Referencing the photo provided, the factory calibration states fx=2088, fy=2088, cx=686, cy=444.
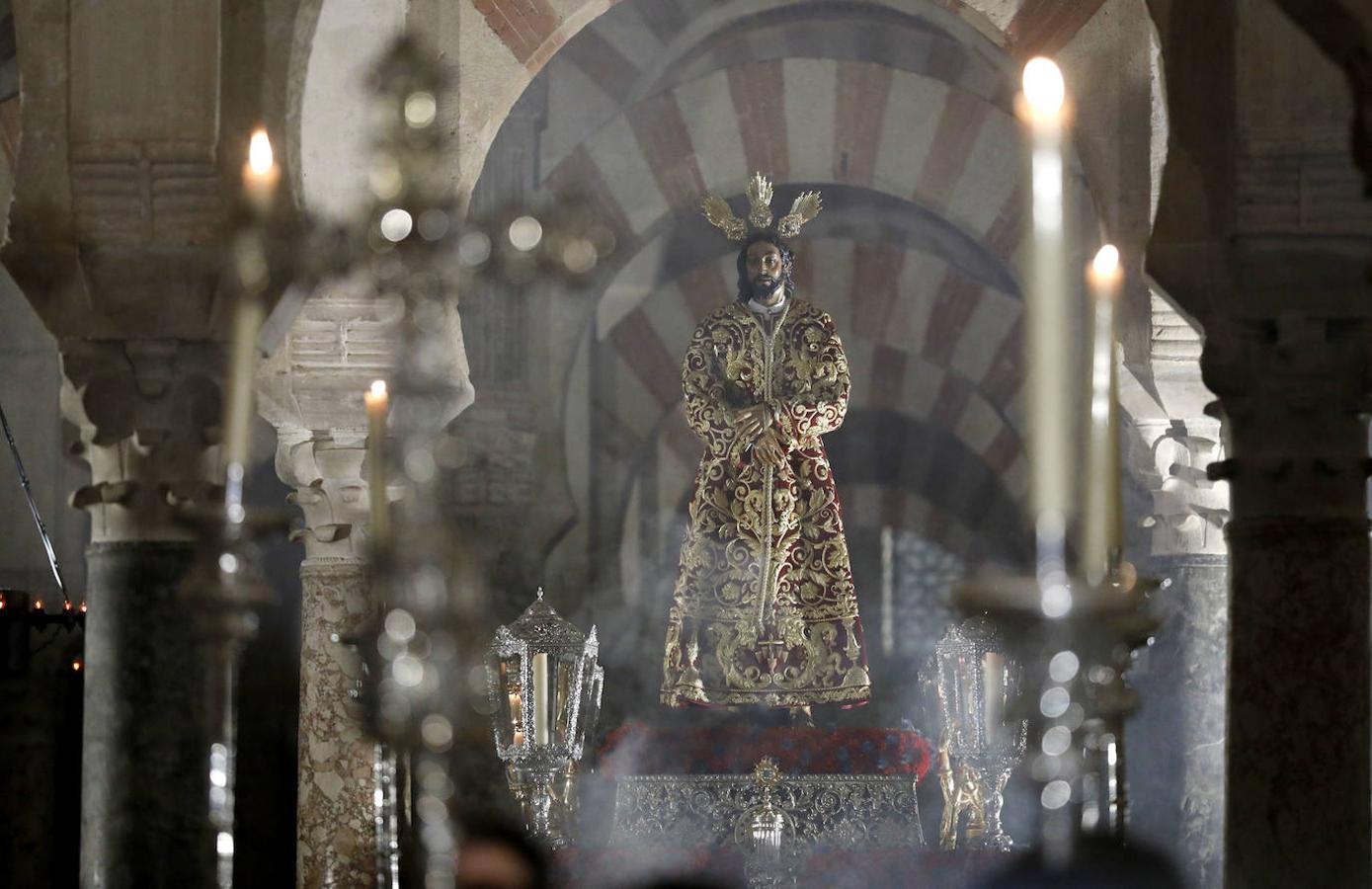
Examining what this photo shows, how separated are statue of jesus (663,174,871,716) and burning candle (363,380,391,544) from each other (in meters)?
5.33

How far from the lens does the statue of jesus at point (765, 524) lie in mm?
7492

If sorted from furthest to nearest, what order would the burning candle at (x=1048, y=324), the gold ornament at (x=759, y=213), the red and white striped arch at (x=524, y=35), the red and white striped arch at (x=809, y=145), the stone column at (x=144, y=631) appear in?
1. the red and white striped arch at (x=809, y=145)
2. the gold ornament at (x=759, y=213)
3. the red and white striped arch at (x=524, y=35)
4. the stone column at (x=144, y=631)
5. the burning candle at (x=1048, y=324)

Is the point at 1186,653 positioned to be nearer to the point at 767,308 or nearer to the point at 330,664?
the point at 767,308

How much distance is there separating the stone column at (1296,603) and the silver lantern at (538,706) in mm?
3157

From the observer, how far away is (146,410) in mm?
4320

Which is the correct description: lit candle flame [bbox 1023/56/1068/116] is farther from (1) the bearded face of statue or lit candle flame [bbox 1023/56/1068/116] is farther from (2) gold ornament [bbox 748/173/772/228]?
(2) gold ornament [bbox 748/173/772/228]

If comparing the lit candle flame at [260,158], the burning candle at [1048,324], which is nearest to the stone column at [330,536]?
the lit candle flame at [260,158]

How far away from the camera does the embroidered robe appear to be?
749 centimetres

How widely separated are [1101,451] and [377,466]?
788mm

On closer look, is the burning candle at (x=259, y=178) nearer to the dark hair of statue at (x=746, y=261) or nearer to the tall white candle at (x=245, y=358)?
the tall white candle at (x=245, y=358)

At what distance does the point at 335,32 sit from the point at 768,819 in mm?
2840

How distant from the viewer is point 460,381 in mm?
5789

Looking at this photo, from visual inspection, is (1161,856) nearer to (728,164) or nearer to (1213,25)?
(1213,25)

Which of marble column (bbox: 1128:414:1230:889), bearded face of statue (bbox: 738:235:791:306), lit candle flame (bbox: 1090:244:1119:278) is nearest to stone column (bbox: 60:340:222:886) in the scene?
lit candle flame (bbox: 1090:244:1119:278)
